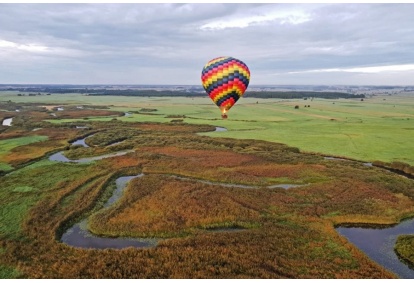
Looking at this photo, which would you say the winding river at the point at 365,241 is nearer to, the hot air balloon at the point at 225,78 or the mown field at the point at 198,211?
the mown field at the point at 198,211

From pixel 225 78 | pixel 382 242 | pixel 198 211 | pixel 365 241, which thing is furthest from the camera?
pixel 225 78

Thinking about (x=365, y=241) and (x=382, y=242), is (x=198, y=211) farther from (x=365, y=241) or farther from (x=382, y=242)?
(x=382, y=242)

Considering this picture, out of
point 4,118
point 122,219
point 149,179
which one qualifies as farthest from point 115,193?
point 4,118

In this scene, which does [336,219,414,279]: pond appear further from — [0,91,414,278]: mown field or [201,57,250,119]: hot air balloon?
[201,57,250,119]: hot air balloon

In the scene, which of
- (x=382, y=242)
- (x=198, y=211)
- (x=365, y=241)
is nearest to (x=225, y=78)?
(x=198, y=211)

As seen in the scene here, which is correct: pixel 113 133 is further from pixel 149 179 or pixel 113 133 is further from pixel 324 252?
pixel 324 252

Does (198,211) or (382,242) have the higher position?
(198,211)
